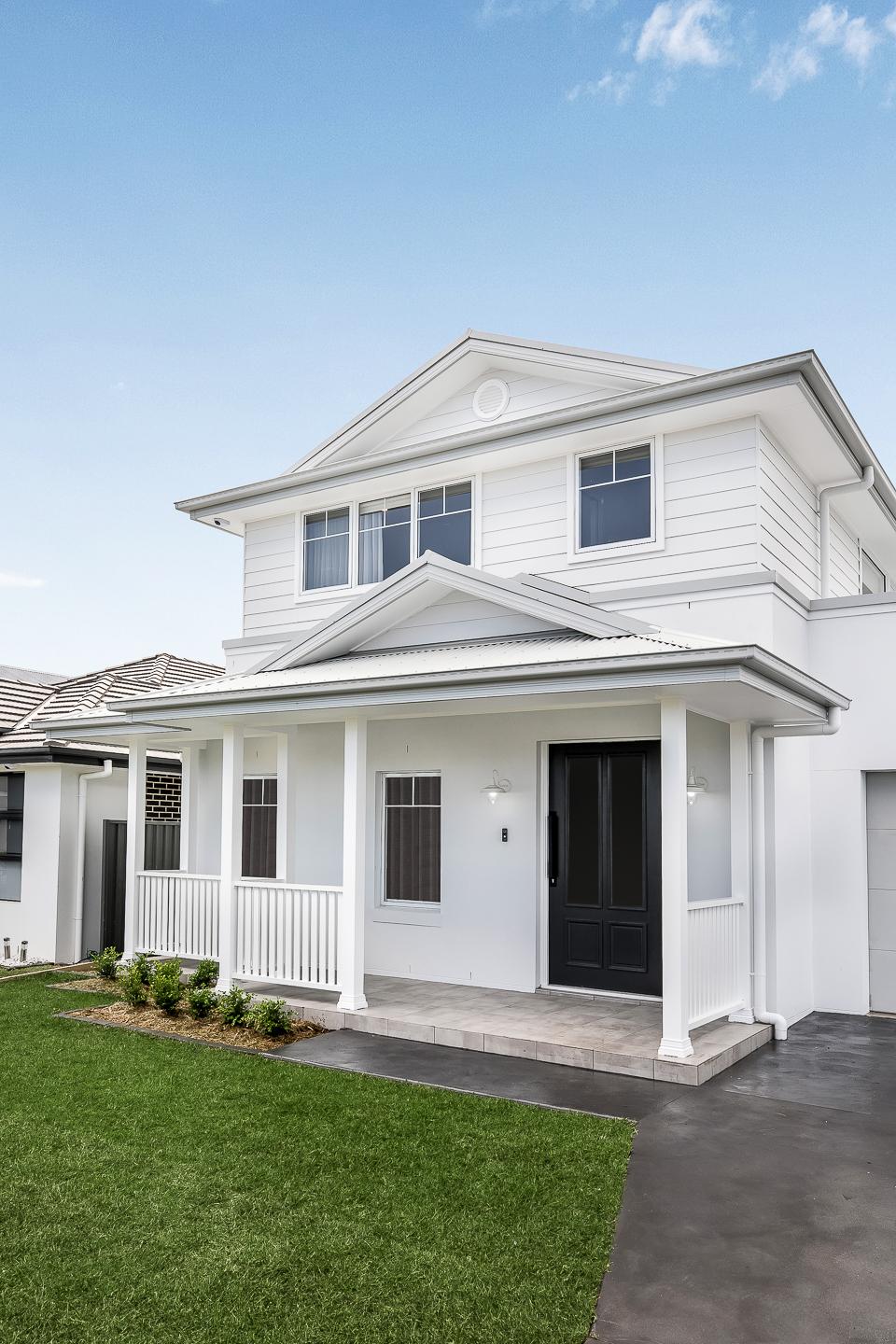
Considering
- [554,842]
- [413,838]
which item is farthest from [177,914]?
[554,842]

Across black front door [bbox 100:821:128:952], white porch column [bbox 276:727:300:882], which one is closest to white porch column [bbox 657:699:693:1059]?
white porch column [bbox 276:727:300:882]

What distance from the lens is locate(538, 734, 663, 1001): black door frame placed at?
30.9 feet

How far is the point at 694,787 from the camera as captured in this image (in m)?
9.35

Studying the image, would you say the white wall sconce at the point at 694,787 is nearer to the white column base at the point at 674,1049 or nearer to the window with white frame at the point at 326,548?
the white column base at the point at 674,1049

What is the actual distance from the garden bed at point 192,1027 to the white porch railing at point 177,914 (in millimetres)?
1026

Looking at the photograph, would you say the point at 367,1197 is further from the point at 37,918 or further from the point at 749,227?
the point at 749,227

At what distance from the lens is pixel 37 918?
12.9 metres

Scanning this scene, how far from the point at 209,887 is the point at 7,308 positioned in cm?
2102

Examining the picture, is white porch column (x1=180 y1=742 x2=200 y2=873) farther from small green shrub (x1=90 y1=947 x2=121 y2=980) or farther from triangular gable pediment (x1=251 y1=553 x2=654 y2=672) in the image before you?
triangular gable pediment (x1=251 y1=553 x2=654 y2=672)

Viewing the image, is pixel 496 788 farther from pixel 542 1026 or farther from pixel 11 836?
pixel 11 836

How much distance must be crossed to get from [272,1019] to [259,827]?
4.34 metres

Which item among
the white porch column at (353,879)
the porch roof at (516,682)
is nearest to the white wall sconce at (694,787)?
the porch roof at (516,682)

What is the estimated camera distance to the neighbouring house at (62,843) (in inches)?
504

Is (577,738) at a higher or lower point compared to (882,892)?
higher
